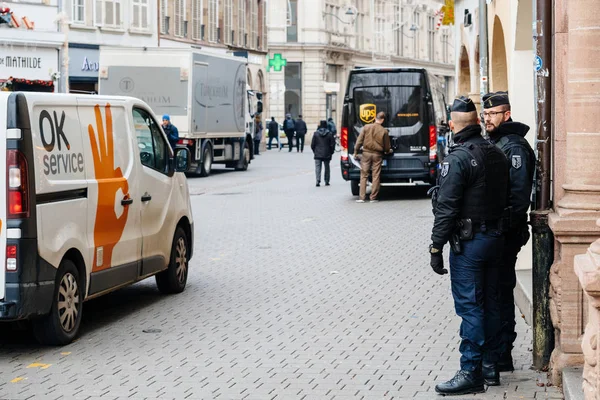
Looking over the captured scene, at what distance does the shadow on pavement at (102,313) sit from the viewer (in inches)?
361

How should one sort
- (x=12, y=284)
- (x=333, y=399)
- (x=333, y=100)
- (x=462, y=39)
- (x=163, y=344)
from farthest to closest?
1. (x=333, y=100)
2. (x=462, y=39)
3. (x=163, y=344)
4. (x=12, y=284)
5. (x=333, y=399)

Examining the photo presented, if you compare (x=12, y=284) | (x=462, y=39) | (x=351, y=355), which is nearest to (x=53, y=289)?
(x=12, y=284)

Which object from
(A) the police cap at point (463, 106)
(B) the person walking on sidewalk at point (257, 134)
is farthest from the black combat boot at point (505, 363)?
(B) the person walking on sidewalk at point (257, 134)

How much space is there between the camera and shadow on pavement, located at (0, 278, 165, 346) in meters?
9.16

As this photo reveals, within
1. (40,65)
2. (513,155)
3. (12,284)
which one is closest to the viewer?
(513,155)

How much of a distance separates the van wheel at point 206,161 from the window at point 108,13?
428 inches

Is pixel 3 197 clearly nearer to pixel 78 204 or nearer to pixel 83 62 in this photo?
pixel 78 204

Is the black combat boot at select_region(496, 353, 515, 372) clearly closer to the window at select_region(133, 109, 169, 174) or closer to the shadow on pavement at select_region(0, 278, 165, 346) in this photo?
the shadow on pavement at select_region(0, 278, 165, 346)

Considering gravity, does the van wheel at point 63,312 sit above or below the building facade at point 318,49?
below

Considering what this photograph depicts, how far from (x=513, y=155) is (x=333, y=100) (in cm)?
6798

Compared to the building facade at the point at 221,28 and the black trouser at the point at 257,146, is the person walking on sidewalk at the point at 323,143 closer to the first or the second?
the building facade at the point at 221,28

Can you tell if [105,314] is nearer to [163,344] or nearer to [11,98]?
[163,344]

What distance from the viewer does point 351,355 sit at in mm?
8469

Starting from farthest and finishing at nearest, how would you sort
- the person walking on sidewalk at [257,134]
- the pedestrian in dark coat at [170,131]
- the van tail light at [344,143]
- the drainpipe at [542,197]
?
the person walking on sidewalk at [257,134]
the pedestrian in dark coat at [170,131]
the van tail light at [344,143]
the drainpipe at [542,197]
